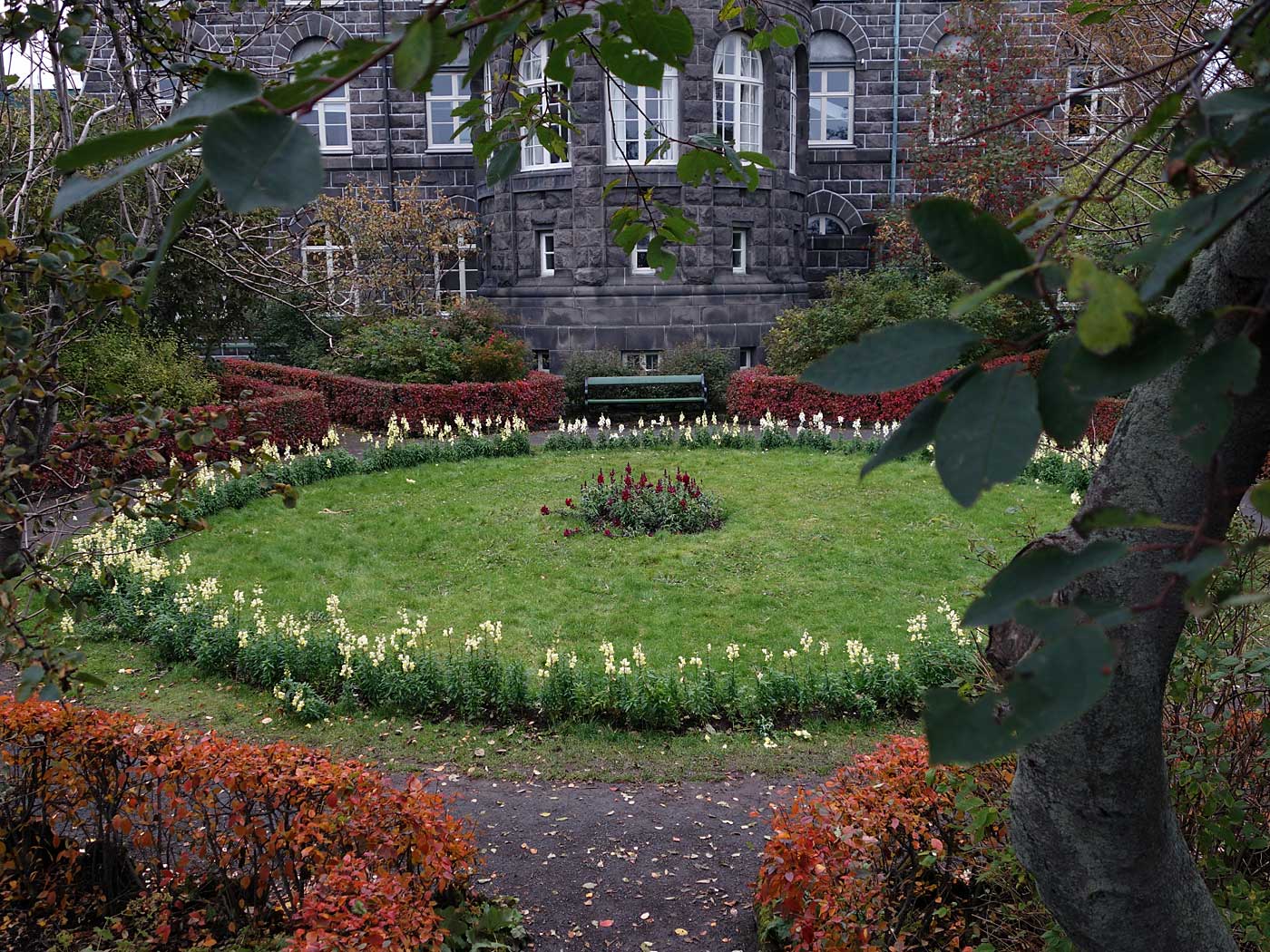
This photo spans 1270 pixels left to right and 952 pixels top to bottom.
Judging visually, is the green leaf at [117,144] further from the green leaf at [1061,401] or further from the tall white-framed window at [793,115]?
the tall white-framed window at [793,115]

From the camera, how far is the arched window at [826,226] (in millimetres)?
21906

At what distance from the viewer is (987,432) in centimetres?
77

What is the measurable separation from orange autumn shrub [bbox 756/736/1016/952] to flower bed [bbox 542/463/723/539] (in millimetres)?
6269

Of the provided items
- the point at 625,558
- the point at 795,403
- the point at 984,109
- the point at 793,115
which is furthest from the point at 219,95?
the point at 984,109

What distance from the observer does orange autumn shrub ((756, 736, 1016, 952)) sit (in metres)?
3.26

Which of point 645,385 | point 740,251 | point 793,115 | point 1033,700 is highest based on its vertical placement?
point 793,115

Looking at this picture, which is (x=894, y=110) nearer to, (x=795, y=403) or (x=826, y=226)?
(x=826, y=226)

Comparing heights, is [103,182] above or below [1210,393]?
above

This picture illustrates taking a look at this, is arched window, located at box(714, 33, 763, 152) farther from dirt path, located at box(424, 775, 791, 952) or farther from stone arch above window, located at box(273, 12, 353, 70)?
dirt path, located at box(424, 775, 791, 952)

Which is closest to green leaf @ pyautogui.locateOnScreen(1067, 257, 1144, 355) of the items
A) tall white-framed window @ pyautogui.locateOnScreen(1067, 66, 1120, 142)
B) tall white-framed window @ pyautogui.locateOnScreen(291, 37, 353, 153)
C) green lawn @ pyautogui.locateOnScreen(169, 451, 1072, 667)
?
tall white-framed window @ pyautogui.locateOnScreen(1067, 66, 1120, 142)

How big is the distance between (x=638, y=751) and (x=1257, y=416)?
4.74 m

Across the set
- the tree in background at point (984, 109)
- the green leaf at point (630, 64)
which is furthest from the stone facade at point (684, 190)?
the green leaf at point (630, 64)

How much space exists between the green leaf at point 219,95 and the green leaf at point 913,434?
563mm

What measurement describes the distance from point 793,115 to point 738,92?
1.33 meters
